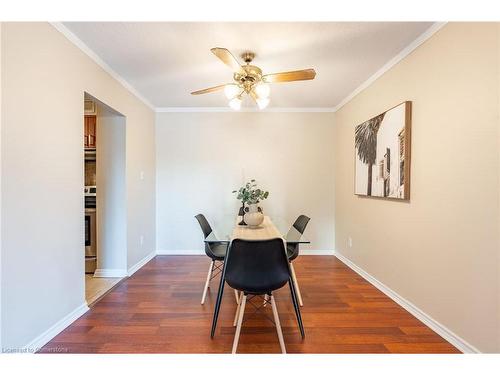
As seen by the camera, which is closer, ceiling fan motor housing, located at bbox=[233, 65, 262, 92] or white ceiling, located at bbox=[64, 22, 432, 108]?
white ceiling, located at bbox=[64, 22, 432, 108]

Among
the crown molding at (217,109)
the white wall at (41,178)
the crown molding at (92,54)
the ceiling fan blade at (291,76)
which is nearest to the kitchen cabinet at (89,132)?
the crown molding at (92,54)

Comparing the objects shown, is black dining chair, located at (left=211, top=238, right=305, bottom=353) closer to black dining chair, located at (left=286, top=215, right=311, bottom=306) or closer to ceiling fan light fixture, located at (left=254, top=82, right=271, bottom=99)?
black dining chair, located at (left=286, top=215, right=311, bottom=306)

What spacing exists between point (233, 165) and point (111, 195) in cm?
182

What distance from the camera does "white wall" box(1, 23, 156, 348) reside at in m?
1.47

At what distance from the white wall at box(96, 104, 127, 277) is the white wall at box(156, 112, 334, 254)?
3.33ft

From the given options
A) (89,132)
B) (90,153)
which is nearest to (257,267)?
(90,153)

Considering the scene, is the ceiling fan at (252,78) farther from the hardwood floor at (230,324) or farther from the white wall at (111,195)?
the hardwood floor at (230,324)

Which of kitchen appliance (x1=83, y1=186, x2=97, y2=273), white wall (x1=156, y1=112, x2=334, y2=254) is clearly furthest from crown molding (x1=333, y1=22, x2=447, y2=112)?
kitchen appliance (x1=83, y1=186, x2=97, y2=273)

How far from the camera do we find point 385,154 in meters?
2.53

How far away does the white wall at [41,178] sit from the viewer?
1.47m

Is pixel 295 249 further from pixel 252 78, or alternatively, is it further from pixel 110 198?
pixel 110 198

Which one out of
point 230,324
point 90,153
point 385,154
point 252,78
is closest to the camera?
point 230,324

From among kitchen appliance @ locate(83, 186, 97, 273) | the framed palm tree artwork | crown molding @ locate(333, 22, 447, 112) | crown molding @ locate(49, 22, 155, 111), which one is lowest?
kitchen appliance @ locate(83, 186, 97, 273)
